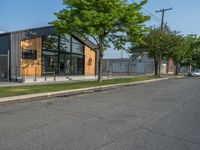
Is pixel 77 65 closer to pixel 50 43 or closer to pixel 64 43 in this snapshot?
pixel 64 43

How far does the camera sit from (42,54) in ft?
80.7

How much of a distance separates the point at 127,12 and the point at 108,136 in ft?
52.4

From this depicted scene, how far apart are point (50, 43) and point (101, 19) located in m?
7.85

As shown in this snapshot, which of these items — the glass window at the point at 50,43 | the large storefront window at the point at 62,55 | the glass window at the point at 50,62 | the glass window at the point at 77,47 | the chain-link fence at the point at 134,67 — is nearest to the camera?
the glass window at the point at 50,43

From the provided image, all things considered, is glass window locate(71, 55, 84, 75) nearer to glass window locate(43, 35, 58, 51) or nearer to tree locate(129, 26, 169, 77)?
glass window locate(43, 35, 58, 51)

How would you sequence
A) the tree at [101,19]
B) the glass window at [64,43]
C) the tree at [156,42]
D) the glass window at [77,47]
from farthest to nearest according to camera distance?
the tree at [156,42], the glass window at [77,47], the glass window at [64,43], the tree at [101,19]

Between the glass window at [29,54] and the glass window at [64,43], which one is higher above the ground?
the glass window at [64,43]

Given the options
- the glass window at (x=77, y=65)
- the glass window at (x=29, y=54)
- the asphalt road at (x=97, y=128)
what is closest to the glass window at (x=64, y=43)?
the glass window at (x=77, y=65)

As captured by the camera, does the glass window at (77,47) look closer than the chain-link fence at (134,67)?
Yes

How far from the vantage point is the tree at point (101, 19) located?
19719 mm

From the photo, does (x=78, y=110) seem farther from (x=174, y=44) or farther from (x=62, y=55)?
(x=174, y=44)

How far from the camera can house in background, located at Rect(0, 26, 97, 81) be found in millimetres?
22188

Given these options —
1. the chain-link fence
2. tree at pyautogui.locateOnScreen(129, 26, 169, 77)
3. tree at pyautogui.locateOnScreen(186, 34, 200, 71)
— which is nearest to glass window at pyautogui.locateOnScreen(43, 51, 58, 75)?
tree at pyautogui.locateOnScreen(129, 26, 169, 77)

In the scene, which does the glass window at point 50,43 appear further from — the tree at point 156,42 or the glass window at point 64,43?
the tree at point 156,42
